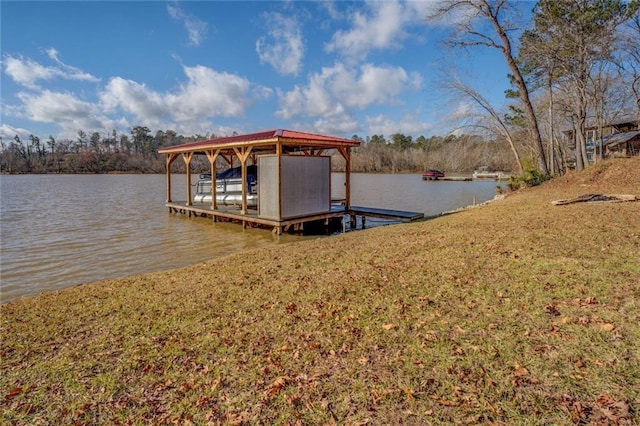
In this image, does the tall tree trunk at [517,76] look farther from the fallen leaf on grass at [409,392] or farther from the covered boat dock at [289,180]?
the fallen leaf on grass at [409,392]

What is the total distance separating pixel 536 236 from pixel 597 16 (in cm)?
1416

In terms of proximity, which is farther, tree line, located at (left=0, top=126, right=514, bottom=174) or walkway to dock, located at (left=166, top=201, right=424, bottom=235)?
tree line, located at (left=0, top=126, right=514, bottom=174)

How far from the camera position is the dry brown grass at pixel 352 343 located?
245 centimetres

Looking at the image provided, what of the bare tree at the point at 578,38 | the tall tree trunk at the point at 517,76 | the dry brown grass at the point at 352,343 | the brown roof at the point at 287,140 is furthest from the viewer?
the tall tree trunk at the point at 517,76

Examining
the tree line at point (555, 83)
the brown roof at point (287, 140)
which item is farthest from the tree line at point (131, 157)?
the brown roof at point (287, 140)

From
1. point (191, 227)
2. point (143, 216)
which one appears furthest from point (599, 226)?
point (143, 216)

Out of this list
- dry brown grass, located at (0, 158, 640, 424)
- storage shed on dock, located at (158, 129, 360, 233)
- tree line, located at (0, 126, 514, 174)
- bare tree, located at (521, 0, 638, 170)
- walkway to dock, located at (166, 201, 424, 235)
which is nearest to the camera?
dry brown grass, located at (0, 158, 640, 424)

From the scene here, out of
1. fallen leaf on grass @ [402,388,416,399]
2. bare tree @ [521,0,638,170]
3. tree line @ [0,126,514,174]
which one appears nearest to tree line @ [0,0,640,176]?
bare tree @ [521,0,638,170]

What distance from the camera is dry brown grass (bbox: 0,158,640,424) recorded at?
2.45 metres

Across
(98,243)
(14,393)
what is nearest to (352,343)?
(14,393)

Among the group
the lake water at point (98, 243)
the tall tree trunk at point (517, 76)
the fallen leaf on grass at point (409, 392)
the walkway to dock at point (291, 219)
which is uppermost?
the tall tree trunk at point (517, 76)

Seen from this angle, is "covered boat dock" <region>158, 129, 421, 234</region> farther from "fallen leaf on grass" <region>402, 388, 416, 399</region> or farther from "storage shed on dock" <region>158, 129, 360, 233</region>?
"fallen leaf on grass" <region>402, 388, 416, 399</region>

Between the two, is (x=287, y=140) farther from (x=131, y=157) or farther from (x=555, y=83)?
(x=131, y=157)

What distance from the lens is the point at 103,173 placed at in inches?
2783
